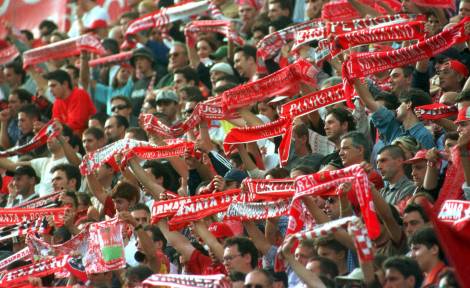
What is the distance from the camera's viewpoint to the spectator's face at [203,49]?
601 inches

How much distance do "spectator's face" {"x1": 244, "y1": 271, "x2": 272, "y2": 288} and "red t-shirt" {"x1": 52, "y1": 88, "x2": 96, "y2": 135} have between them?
20.4ft

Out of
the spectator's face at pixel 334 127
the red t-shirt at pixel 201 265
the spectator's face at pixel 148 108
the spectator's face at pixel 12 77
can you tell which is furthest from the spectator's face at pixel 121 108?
the red t-shirt at pixel 201 265

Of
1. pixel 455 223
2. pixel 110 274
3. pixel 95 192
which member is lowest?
pixel 455 223

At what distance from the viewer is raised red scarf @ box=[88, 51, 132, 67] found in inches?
627

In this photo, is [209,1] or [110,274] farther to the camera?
[209,1]

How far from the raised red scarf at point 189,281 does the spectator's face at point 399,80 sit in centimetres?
321

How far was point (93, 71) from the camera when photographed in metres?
16.8

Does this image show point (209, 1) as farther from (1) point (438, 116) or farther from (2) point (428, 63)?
(1) point (438, 116)

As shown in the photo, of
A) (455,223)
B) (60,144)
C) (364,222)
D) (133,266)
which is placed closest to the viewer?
(455,223)

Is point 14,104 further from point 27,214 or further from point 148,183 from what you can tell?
point 148,183

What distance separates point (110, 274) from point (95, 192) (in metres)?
1.82

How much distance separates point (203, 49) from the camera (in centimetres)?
1527

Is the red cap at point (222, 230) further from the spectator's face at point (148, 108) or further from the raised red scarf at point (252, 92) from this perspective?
the spectator's face at point (148, 108)

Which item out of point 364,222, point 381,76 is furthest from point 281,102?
point 364,222
